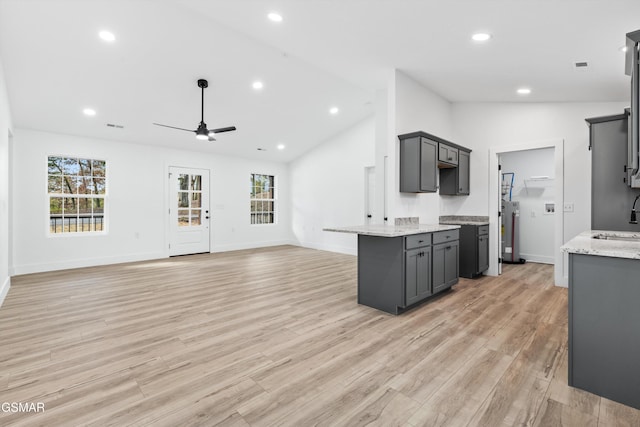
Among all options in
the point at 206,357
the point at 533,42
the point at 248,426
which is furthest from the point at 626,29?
the point at 206,357

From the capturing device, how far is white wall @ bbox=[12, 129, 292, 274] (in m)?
5.47

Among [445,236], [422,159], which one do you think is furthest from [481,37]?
[445,236]

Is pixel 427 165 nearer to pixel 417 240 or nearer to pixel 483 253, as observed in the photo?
pixel 417 240

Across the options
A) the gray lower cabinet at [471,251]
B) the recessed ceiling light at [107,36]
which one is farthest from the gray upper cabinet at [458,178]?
the recessed ceiling light at [107,36]

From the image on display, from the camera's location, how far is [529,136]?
15.6ft

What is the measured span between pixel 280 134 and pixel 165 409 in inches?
244

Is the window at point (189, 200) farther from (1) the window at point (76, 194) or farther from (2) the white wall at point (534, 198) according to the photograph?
(2) the white wall at point (534, 198)

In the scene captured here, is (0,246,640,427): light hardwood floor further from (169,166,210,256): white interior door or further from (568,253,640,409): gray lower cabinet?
(169,166,210,256): white interior door

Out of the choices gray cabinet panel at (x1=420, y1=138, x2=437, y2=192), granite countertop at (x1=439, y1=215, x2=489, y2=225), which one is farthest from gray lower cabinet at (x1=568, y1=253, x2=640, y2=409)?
granite countertop at (x1=439, y1=215, x2=489, y2=225)

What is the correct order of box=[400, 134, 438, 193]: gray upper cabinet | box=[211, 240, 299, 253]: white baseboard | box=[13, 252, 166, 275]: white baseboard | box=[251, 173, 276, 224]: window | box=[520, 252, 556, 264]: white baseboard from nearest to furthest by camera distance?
box=[400, 134, 438, 193]: gray upper cabinet
box=[13, 252, 166, 275]: white baseboard
box=[520, 252, 556, 264]: white baseboard
box=[211, 240, 299, 253]: white baseboard
box=[251, 173, 276, 224]: window

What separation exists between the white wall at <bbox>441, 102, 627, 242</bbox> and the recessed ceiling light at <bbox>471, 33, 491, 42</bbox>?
239 centimetres

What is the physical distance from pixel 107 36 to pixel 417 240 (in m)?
4.20

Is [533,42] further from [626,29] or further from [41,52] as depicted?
[41,52]

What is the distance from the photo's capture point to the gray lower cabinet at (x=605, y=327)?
5.79 ft
